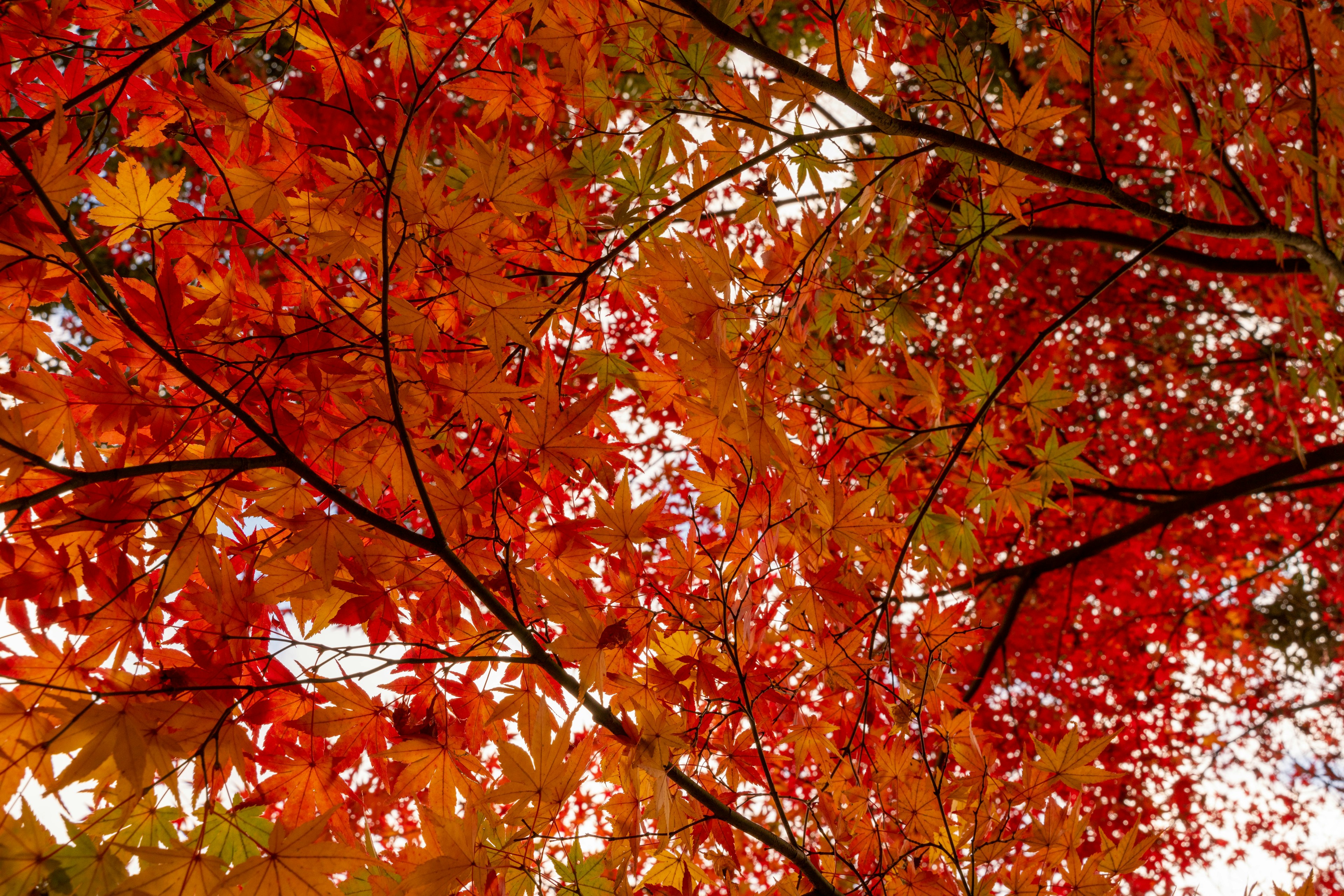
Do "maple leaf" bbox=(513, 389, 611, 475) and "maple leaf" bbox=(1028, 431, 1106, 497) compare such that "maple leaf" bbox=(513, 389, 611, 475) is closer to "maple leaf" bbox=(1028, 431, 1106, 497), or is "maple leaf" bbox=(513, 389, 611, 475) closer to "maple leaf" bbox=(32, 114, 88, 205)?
"maple leaf" bbox=(32, 114, 88, 205)

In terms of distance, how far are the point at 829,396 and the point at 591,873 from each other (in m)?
1.30

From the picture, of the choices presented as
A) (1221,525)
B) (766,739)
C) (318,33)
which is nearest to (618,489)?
(766,739)

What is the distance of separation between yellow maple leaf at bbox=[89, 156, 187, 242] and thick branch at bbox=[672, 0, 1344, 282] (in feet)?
3.13

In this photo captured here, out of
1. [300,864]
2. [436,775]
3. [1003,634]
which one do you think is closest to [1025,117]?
[436,775]

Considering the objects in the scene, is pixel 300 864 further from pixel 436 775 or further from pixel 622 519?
pixel 622 519

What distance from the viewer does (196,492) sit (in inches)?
42.1

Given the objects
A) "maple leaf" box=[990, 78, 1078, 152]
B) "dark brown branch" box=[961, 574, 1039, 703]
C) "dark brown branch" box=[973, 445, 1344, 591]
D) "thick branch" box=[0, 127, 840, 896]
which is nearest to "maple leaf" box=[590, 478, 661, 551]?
"thick branch" box=[0, 127, 840, 896]

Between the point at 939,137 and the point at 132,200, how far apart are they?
145 cm

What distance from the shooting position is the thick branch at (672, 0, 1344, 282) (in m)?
1.23

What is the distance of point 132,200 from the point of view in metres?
1.35

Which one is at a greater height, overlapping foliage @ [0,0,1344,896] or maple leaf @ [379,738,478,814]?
overlapping foliage @ [0,0,1344,896]

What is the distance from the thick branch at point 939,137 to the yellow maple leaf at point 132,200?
3.13 ft

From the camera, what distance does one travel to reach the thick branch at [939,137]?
1.23 metres

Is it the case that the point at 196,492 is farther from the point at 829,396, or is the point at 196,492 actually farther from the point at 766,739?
the point at 829,396
